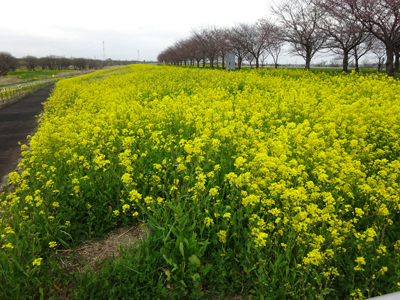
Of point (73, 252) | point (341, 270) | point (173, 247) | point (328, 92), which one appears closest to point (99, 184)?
point (73, 252)

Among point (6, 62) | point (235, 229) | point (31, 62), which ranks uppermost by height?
point (31, 62)

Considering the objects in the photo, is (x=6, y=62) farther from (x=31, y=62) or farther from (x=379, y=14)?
(x=379, y=14)

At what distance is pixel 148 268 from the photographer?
2.54 meters

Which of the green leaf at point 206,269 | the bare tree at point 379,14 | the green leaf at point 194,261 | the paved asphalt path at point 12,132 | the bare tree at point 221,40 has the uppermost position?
the bare tree at point 221,40

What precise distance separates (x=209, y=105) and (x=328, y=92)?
4.48 m

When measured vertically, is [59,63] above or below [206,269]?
above

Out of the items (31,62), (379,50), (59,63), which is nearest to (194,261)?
(379,50)

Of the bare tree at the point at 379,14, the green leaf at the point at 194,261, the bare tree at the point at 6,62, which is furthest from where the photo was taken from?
the bare tree at the point at 6,62

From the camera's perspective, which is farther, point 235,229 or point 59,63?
point 59,63

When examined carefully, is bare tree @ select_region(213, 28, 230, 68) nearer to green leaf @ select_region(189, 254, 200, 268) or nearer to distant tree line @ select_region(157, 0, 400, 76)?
distant tree line @ select_region(157, 0, 400, 76)

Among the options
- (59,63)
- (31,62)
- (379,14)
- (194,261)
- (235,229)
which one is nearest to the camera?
(194,261)

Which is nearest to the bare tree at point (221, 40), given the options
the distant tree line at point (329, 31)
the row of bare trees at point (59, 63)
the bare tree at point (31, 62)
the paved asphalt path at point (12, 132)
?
the distant tree line at point (329, 31)

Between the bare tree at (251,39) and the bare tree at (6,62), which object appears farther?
the bare tree at (6,62)

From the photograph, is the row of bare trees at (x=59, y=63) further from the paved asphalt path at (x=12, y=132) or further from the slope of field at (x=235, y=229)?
the slope of field at (x=235, y=229)
